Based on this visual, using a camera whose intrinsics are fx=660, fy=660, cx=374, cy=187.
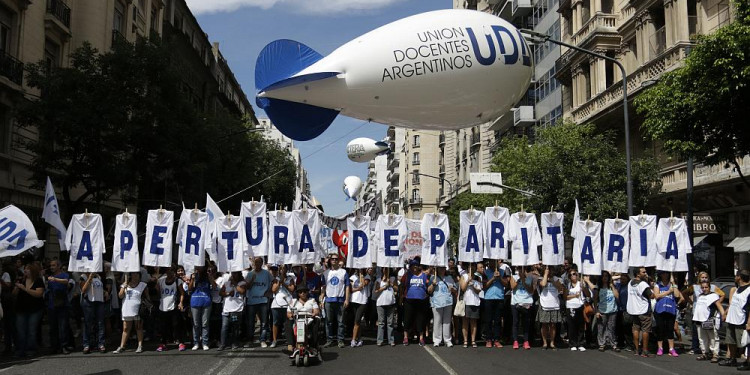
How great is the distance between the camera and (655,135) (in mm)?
15773

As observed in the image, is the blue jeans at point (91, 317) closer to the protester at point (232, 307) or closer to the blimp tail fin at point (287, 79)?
the protester at point (232, 307)

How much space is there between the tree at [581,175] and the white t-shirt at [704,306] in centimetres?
1140

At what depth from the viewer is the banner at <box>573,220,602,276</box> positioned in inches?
551

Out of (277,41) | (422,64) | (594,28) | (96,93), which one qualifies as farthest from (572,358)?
(594,28)

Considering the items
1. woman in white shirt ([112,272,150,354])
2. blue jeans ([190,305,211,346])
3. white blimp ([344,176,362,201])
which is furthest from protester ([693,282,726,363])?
white blimp ([344,176,362,201])

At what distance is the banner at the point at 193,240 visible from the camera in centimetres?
1375

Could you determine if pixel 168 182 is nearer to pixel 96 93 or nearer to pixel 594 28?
pixel 96 93

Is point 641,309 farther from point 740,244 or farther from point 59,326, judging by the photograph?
point 59,326

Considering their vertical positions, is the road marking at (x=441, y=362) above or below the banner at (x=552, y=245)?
below

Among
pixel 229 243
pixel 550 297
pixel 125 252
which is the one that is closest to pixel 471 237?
pixel 550 297

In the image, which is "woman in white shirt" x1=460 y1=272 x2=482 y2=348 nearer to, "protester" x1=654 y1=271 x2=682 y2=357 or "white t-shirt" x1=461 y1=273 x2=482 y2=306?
"white t-shirt" x1=461 y1=273 x2=482 y2=306

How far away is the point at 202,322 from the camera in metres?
13.1

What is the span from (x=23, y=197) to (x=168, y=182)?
4.83 metres

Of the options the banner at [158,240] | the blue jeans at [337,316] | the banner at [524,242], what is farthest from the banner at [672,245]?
the banner at [158,240]
